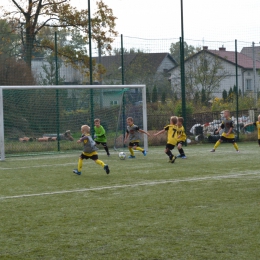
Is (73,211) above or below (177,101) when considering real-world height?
below

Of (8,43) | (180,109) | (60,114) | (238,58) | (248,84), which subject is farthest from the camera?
(248,84)

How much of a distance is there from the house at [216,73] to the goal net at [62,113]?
4.33 meters

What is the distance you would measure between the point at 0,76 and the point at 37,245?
1491 centimetres

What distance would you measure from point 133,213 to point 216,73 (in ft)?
72.8

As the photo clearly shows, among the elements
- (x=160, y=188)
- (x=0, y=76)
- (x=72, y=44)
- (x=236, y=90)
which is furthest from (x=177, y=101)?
(x=160, y=188)

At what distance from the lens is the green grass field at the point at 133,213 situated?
5.63 metres

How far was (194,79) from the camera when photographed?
2692 cm

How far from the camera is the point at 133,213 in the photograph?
7.48m

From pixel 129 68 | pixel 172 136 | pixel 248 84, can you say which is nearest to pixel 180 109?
pixel 129 68

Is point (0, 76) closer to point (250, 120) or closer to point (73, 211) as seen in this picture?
point (250, 120)

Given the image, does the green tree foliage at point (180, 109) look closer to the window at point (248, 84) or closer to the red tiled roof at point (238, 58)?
the red tiled roof at point (238, 58)

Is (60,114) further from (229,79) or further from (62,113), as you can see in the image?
(229,79)

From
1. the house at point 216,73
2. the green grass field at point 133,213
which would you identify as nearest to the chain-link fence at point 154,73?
the house at point 216,73

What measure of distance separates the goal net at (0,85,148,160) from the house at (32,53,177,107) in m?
0.05
